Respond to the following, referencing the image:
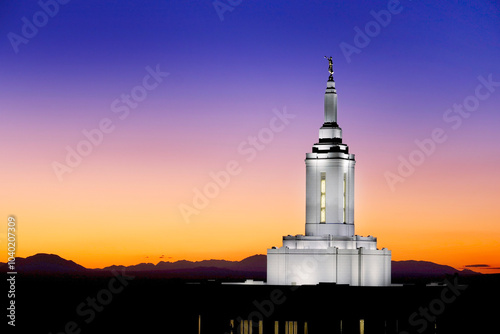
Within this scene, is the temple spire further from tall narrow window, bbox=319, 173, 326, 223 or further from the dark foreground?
the dark foreground

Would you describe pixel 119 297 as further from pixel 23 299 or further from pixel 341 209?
pixel 341 209

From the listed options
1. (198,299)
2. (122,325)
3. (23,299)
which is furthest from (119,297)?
(198,299)

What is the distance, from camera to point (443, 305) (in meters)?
82.8

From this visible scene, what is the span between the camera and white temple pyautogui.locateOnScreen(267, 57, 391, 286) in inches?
2783

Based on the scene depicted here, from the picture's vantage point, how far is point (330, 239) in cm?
7150

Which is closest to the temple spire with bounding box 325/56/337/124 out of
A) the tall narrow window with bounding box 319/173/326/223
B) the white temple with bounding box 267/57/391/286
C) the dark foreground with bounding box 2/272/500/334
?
the white temple with bounding box 267/57/391/286

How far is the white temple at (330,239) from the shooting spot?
7069 cm

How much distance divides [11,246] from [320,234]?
79.6ft

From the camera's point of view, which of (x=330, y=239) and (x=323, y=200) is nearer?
(x=330, y=239)

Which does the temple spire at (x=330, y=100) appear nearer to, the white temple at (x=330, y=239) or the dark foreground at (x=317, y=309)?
the white temple at (x=330, y=239)

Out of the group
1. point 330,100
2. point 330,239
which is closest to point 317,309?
point 330,239

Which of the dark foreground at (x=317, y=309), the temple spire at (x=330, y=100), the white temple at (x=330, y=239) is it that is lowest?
the dark foreground at (x=317, y=309)

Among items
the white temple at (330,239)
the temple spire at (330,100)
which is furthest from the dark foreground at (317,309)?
the temple spire at (330,100)

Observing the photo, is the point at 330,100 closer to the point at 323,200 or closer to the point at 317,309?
the point at 323,200
